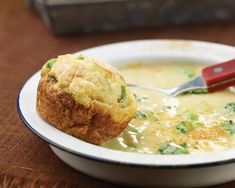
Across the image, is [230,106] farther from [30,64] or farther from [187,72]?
[30,64]

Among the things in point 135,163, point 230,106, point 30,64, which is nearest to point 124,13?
point 30,64

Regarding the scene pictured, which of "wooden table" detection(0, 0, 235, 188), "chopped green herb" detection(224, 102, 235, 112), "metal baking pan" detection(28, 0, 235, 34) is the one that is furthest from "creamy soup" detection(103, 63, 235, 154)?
"metal baking pan" detection(28, 0, 235, 34)

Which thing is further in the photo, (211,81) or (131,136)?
(211,81)

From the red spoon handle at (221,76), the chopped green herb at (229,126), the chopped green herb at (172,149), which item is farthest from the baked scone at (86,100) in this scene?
the red spoon handle at (221,76)

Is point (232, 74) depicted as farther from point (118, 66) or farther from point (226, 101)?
point (118, 66)

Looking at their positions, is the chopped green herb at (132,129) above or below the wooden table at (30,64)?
above

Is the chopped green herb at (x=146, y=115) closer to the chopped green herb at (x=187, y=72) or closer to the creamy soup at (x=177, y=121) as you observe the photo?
the creamy soup at (x=177, y=121)

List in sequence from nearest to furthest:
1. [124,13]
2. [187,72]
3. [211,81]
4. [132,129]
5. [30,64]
Answer: [132,129]
[211,81]
[187,72]
[30,64]
[124,13]
